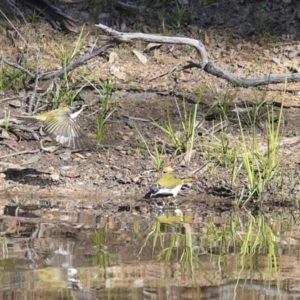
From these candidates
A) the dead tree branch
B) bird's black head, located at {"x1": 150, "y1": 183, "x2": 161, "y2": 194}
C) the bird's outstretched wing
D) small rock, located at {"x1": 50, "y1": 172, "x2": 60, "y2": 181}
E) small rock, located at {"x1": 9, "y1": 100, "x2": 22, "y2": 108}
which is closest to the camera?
bird's black head, located at {"x1": 150, "y1": 183, "x2": 161, "y2": 194}

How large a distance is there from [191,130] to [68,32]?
9.98 feet

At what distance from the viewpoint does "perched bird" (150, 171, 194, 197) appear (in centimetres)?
639

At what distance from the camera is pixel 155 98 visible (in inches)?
328

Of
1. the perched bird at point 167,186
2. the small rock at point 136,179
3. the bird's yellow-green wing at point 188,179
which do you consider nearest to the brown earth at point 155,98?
the small rock at point 136,179

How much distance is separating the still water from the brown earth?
1.43 ft

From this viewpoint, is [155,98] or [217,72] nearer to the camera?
[217,72]

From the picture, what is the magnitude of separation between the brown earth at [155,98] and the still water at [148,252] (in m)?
0.44

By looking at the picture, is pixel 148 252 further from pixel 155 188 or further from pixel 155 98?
pixel 155 98

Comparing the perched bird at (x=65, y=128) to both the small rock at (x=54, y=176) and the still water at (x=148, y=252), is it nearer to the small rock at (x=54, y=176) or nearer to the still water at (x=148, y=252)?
the small rock at (x=54, y=176)

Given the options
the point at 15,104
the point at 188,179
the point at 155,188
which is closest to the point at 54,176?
the point at 155,188

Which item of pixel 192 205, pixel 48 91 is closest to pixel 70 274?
pixel 192 205

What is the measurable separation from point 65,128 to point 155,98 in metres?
1.69

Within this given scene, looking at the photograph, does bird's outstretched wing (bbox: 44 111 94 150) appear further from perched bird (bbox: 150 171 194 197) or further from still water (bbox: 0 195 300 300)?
perched bird (bbox: 150 171 194 197)

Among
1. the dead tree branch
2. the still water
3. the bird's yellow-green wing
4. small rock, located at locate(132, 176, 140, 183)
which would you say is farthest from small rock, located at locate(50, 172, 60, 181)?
the dead tree branch
